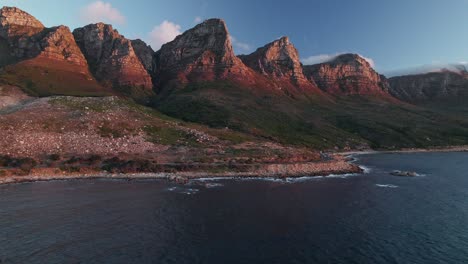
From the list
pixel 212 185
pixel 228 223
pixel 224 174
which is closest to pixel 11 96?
pixel 224 174

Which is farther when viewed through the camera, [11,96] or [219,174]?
[11,96]

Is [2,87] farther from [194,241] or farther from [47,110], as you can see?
[194,241]

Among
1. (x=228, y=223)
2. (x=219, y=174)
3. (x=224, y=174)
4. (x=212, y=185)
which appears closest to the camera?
(x=228, y=223)

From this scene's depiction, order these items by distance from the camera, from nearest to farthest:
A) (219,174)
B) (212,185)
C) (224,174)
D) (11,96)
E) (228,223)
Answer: (228,223) → (212,185) → (219,174) → (224,174) → (11,96)

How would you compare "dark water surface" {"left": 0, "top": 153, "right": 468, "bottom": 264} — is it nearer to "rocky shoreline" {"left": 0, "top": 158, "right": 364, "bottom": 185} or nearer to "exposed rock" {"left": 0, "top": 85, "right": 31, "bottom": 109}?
"rocky shoreline" {"left": 0, "top": 158, "right": 364, "bottom": 185}

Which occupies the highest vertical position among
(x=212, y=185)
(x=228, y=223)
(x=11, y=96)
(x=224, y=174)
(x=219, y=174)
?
(x=11, y=96)

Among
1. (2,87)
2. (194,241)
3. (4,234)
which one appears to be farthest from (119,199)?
(2,87)

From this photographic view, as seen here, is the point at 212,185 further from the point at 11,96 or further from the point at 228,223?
the point at 11,96

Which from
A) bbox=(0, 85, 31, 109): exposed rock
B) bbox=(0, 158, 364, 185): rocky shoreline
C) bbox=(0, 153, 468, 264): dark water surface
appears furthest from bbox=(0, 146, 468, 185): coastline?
bbox=(0, 85, 31, 109): exposed rock

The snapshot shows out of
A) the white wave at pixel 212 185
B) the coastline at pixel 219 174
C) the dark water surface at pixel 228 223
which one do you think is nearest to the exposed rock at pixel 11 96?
the coastline at pixel 219 174
